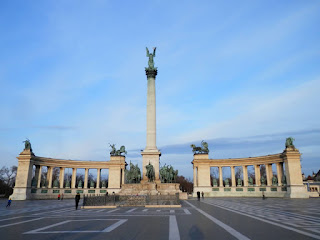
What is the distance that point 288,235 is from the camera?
9.29 meters

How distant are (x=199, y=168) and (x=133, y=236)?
56.6 m

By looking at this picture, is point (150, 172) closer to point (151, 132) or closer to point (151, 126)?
point (151, 132)

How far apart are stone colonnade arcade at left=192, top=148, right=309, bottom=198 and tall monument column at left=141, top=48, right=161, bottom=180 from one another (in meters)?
22.0

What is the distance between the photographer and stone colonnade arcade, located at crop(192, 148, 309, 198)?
163ft

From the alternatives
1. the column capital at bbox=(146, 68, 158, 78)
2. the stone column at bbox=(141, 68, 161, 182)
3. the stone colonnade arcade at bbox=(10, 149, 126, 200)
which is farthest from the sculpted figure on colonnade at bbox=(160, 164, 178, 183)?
the stone colonnade arcade at bbox=(10, 149, 126, 200)

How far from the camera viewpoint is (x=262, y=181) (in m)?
57.3

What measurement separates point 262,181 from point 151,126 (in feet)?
103

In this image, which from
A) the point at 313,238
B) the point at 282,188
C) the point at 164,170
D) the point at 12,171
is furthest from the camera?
the point at 12,171

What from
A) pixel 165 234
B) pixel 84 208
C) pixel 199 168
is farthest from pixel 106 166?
pixel 165 234

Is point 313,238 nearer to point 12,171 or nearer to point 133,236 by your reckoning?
point 133,236

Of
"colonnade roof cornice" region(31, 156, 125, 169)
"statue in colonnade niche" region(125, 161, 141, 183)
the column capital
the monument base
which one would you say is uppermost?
the column capital

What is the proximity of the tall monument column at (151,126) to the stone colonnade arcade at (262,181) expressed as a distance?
72.3 ft

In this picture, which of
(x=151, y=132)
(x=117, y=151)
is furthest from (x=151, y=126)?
(x=117, y=151)

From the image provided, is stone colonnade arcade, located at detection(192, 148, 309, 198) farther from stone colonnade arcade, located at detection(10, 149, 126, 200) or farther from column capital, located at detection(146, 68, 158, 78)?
column capital, located at detection(146, 68, 158, 78)
